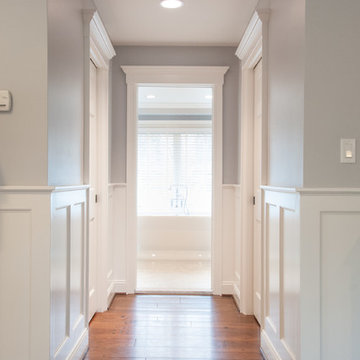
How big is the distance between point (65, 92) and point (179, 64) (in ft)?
5.58

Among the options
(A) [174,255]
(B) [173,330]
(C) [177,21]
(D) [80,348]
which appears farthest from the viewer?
(A) [174,255]

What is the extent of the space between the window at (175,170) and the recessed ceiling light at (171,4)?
3.62m

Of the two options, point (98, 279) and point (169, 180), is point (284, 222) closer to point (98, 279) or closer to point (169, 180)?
point (98, 279)

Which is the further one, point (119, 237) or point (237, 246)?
point (119, 237)

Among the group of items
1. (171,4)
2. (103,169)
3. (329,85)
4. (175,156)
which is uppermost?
(171,4)

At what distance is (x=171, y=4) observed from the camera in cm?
257

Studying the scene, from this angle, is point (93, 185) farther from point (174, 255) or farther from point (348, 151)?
point (174, 255)

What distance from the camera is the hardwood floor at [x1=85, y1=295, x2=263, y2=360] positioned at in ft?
7.74

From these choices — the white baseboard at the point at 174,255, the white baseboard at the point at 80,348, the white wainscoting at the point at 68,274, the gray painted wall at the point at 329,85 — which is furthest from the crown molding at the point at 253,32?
the white baseboard at the point at 174,255

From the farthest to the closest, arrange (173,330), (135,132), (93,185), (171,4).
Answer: (135,132) < (93,185) < (173,330) < (171,4)

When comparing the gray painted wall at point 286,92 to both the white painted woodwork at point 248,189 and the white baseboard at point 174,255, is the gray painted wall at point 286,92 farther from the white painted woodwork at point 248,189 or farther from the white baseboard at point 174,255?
the white baseboard at point 174,255

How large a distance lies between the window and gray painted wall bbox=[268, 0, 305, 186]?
3963 mm

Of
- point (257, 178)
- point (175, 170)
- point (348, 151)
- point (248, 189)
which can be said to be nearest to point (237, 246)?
point (248, 189)

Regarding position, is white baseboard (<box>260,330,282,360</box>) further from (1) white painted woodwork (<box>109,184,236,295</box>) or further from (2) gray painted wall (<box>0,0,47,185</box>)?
(2) gray painted wall (<box>0,0,47,185</box>)
